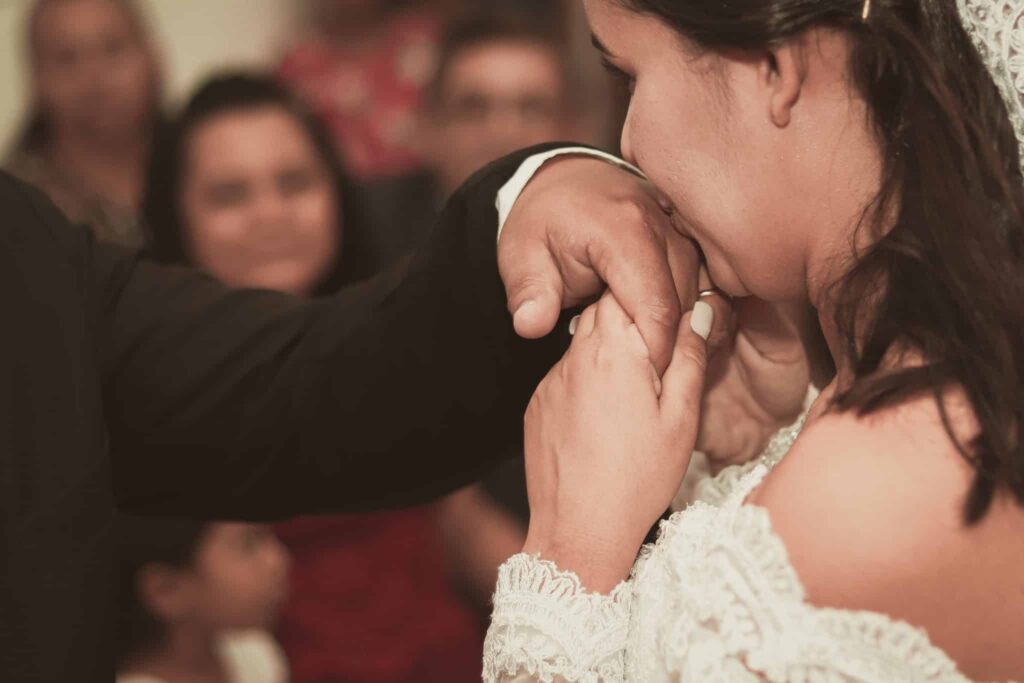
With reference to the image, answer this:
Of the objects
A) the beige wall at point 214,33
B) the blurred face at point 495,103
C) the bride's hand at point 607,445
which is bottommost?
the beige wall at point 214,33

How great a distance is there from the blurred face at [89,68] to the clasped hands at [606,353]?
83.8 inches

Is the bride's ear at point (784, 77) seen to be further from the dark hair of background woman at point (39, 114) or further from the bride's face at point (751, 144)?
the dark hair of background woman at point (39, 114)

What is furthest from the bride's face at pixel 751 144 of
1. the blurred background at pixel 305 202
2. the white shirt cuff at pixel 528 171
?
the blurred background at pixel 305 202

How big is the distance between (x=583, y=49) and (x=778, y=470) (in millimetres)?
2869

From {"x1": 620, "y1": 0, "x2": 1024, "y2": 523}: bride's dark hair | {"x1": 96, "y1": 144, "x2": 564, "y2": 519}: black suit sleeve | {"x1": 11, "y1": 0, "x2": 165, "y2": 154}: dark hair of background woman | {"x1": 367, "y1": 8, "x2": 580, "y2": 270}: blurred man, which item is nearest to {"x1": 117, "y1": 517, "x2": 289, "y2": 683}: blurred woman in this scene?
{"x1": 367, "y1": 8, "x2": 580, "y2": 270}: blurred man

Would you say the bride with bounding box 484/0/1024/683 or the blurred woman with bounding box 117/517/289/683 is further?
the blurred woman with bounding box 117/517/289/683

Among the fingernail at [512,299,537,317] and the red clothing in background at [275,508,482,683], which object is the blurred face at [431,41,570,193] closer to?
the red clothing in background at [275,508,482,683]

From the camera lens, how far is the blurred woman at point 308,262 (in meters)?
2.21

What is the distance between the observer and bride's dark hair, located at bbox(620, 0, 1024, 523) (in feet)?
3.00

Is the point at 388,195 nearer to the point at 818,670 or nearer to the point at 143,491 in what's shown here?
the point at 143,491

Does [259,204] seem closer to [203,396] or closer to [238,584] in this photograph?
[238,584]

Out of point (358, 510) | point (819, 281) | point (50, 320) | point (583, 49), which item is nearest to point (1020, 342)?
point (819, 281)

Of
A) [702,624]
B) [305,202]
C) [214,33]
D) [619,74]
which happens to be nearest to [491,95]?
[305,202]

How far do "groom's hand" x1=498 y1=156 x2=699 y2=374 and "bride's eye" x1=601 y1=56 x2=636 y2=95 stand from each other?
0.29 ft
